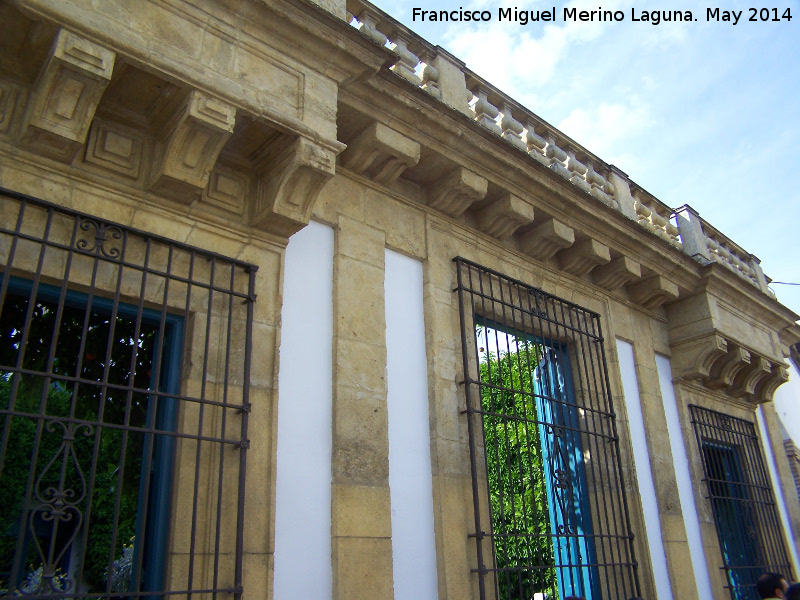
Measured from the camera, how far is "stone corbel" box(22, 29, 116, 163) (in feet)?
8.95

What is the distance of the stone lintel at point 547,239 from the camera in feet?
16.8

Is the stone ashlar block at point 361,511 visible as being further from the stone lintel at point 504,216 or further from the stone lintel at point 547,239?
the stone lintel at point 547,239

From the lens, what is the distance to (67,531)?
5285 millimetres

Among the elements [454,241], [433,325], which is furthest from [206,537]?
[454,241]

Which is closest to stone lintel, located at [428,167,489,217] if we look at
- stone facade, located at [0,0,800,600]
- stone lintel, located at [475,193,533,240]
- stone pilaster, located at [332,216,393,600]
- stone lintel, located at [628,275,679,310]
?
stone facade, located at [0,0,800,600]

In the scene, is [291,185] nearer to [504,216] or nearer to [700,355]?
[504,216]

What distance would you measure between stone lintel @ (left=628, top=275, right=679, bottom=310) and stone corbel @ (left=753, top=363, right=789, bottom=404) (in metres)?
1.89

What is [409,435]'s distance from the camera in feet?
12.6

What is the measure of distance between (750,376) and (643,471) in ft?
7.85

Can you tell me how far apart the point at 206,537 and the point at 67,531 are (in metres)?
3.12

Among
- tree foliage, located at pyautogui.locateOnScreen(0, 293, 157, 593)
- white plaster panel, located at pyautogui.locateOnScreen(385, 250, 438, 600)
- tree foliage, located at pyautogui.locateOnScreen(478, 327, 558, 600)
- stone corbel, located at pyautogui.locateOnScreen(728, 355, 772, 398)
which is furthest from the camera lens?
stone corbel, located at pyautogui.locateOnScreen(728, 355, 772, 398)

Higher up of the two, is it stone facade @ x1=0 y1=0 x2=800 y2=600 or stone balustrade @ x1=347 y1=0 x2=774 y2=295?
stone balustrade @ x1=347 y1=0 x2=774 y2=295

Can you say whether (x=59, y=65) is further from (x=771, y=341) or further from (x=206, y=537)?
(x=771, y=341)

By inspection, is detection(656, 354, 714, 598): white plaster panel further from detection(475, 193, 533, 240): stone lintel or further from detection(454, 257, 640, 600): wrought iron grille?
detection(475, 193, 533, 240): stone lintel
